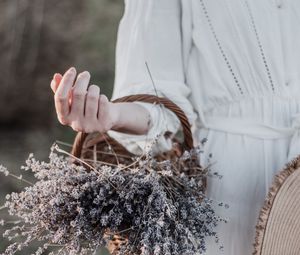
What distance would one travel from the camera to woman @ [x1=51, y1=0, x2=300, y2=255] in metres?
1.32

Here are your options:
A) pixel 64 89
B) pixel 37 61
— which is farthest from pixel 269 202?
pixel 37 61

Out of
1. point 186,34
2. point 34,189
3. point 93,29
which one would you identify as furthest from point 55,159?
point 93,29

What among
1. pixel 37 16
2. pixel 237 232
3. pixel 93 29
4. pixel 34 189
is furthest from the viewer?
pixel 93 29

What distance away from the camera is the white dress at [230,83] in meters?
1.32

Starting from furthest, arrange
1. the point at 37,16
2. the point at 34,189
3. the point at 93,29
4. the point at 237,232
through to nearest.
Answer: the point at 93,29
the point at 37,16
the point at 237,232
the point at 34,189

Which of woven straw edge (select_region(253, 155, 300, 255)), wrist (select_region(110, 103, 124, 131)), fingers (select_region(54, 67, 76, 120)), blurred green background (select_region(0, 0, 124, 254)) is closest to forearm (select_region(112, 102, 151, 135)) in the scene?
wrist (select_region(110, 103, 124, 131))

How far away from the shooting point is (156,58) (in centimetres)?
143

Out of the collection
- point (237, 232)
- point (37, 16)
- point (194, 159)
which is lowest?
point (237, 232)

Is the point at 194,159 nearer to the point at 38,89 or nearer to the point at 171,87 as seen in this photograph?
the point at 171,87

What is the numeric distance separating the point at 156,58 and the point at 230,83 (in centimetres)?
17

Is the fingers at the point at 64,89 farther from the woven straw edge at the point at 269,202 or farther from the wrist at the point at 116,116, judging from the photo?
the woven straw edge at the point at 269,202

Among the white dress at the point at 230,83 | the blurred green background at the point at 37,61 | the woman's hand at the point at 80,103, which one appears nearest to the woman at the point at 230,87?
the white dress at the point at 230,83

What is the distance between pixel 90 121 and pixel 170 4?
1.28 feet

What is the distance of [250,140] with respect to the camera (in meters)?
1.34
